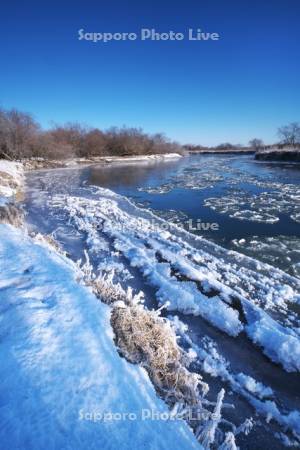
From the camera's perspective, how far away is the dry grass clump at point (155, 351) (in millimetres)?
3111

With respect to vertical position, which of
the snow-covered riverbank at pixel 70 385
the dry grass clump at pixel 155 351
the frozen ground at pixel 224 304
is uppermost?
the snow-covered riverbank at pixel 70 385

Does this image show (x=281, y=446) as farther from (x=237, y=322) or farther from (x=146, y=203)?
(x=146, y=203)

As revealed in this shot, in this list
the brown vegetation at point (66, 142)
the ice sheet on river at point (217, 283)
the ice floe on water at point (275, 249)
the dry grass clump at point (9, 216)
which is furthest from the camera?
the brown vegetation at point (66, 142)

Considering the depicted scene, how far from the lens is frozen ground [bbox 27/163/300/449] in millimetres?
3471

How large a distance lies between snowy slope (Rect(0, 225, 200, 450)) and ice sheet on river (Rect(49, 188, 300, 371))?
1226 millimetres

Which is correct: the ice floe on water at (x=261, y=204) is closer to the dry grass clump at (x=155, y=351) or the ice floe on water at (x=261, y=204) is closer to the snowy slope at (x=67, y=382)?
the dry grass clump at (x=155, y=351)

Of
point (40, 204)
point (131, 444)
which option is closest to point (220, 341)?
point (131, 444)

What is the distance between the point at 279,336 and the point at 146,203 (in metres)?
11.3

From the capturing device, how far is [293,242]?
8695 millimetres

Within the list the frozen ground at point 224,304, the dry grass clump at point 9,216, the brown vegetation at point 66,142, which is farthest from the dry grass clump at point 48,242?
the brown vegetation at point 66,142

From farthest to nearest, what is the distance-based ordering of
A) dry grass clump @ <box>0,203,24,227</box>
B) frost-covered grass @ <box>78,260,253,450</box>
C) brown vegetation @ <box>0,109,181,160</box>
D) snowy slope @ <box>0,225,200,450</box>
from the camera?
brown vegetation @ <box>0,109,181,160</box> → dry grass clump @ <box>0,203,24,227</box> → frost-covered grass @ <box>78,260,253,450</box> → snowy slope @ <box>0,225,200,450</box>

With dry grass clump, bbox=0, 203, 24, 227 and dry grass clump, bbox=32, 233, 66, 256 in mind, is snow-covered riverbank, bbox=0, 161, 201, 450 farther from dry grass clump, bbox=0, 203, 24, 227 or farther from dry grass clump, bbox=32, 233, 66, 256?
dry grass clump, bbox=0, 203, 24, 227

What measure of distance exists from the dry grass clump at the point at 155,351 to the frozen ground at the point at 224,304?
0.42m

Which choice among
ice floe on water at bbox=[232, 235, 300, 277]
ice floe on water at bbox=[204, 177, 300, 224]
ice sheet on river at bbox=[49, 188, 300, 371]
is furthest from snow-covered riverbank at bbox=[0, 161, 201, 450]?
ice floe on water at bbox=[204, 177, 300, 224]
